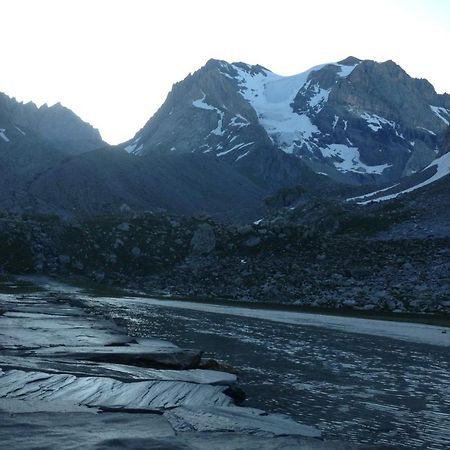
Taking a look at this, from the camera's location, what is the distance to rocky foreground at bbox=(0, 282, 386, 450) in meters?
11.2

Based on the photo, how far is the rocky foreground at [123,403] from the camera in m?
11.2

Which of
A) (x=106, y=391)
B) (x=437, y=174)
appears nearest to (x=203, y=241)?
(x=106, y=391)

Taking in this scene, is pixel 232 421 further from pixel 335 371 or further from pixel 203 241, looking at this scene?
pixel 203 241

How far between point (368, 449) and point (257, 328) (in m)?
25.2

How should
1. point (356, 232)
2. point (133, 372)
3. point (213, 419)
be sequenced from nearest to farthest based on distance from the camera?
point (213, 419)
point (133, 372)
point (356, 232)

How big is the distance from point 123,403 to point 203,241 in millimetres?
61357

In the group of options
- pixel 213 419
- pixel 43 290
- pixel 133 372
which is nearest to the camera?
pixel 213 419

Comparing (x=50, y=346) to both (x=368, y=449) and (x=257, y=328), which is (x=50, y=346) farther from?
(x=257, y=328)

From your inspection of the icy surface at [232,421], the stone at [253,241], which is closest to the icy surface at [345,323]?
the stone at [253,241]

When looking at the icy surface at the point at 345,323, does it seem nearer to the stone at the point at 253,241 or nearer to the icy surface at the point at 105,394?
the icy surface at the point at 105,394

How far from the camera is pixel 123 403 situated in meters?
14.2

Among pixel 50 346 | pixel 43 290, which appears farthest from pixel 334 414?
pixel 43 290

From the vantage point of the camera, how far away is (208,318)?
4219 cm

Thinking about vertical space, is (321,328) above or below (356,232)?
below
